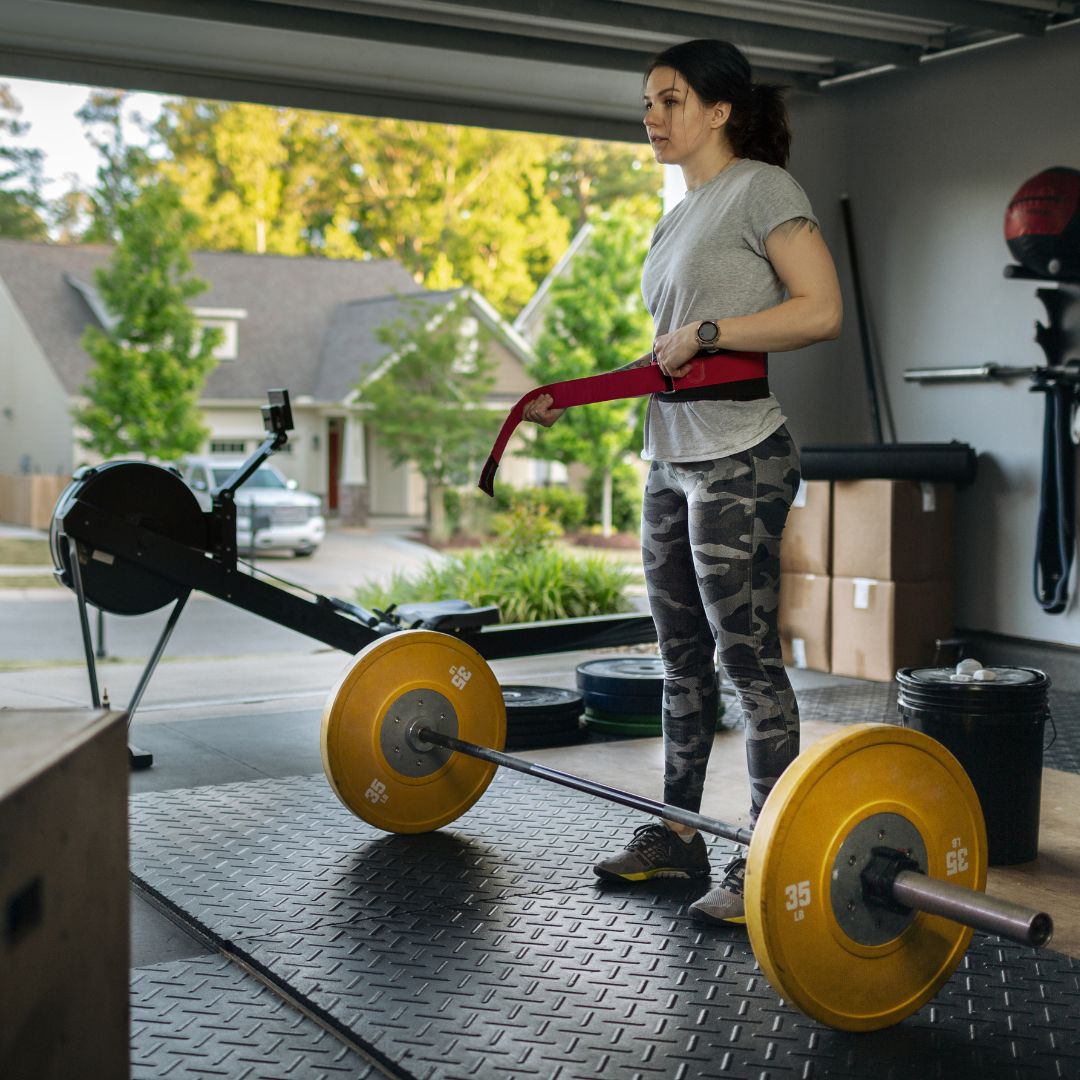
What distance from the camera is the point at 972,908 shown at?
1.75m

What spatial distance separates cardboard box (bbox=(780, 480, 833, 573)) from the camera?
5.42 m

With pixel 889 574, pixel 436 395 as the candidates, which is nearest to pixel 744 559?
pixel 889 574

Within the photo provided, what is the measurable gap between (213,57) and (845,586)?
3.26 metres

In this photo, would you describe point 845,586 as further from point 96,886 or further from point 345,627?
point 96,886

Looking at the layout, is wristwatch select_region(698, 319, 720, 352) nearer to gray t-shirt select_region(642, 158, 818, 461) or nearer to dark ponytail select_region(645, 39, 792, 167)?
gray t-shirt select_region(642, 158, 818, 461)

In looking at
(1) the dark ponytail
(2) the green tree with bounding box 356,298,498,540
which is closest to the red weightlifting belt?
(1) the dark ponytail

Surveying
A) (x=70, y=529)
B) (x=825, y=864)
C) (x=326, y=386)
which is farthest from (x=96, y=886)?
(x=326, y=386)

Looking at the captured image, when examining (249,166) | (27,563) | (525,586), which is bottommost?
(27,563)

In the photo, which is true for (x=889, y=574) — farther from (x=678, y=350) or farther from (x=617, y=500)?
(x=617, y=500)

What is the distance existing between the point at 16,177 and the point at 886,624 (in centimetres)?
2473

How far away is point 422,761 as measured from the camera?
2.93 metres

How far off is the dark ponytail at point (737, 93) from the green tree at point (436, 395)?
13841 mm

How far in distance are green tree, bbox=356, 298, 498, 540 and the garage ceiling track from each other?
10760 mm

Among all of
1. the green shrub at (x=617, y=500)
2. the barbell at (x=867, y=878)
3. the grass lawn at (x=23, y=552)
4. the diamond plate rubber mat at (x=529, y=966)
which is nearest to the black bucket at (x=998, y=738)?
the diamond plate rubber mat at (x=529, y=966)
